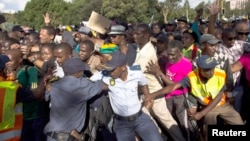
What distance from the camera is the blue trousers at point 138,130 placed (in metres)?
5.16

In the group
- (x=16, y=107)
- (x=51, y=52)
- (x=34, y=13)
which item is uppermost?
(x=34, y=13)

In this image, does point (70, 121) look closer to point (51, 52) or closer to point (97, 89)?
point (97, 89)

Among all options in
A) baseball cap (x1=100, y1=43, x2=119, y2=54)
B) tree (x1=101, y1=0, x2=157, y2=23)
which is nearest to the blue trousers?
baseball cap (x1=100, y1=43, x2=119, y2=54)

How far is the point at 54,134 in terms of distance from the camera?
15.6 feet

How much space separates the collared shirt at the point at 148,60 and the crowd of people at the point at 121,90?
0.01m

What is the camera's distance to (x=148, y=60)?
5.97 m

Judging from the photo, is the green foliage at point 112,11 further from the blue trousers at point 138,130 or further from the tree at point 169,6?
the blue trousers at point 138,130

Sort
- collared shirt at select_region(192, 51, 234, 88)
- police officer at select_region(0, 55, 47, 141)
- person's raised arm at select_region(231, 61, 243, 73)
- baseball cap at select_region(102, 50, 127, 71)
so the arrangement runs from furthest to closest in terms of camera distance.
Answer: person's raised arm at select_region(231, 61, 243, 73)
collared shirt at select_region(192, 51, 234, 88)
baseball cap at select_region(102, 50, 127, 71)
police officer at select_region(0, 55, 47, 141)

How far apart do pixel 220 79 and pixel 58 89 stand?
6.74 feet

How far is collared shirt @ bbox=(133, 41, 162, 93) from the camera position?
5.97 meters

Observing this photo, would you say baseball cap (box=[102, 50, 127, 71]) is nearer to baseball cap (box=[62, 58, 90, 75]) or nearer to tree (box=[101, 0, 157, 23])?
baseball cap (box=[62, 58, 90, 75])

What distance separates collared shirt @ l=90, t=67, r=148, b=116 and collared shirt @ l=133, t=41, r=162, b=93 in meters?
0.72

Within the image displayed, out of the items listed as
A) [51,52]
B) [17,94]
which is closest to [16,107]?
[17,94]

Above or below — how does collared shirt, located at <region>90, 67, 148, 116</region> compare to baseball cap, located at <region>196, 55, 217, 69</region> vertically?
below
